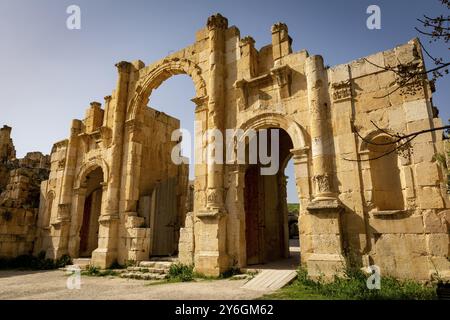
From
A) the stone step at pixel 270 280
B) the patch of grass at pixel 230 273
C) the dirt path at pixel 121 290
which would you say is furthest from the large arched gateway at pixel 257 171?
the dirt path at pixel 121 290

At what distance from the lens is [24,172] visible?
14375 millimetres

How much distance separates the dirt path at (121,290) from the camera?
230 inches

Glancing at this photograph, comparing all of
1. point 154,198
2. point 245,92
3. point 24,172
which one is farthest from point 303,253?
point 24,172

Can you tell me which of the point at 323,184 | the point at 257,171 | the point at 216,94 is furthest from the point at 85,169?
the point at 323,184

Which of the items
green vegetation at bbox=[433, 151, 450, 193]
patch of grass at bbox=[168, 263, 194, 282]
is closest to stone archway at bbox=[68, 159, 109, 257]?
patch of grass at bbox=[168, 263, 194, 282]

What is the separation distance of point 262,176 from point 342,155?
166 inches

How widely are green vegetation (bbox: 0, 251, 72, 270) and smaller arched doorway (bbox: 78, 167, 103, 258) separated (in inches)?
73.3

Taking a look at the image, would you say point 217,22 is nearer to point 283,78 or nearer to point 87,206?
point 283,78

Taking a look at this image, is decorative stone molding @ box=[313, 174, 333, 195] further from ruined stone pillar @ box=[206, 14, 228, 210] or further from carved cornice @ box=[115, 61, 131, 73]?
carved cornice @ box=[115, 61, 131, 73]

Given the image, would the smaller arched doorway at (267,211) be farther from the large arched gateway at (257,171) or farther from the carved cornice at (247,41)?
the carved cornice at (247,41)

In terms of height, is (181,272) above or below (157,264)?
below

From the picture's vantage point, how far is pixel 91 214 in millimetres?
14570

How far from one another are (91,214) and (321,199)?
38.3 ft
